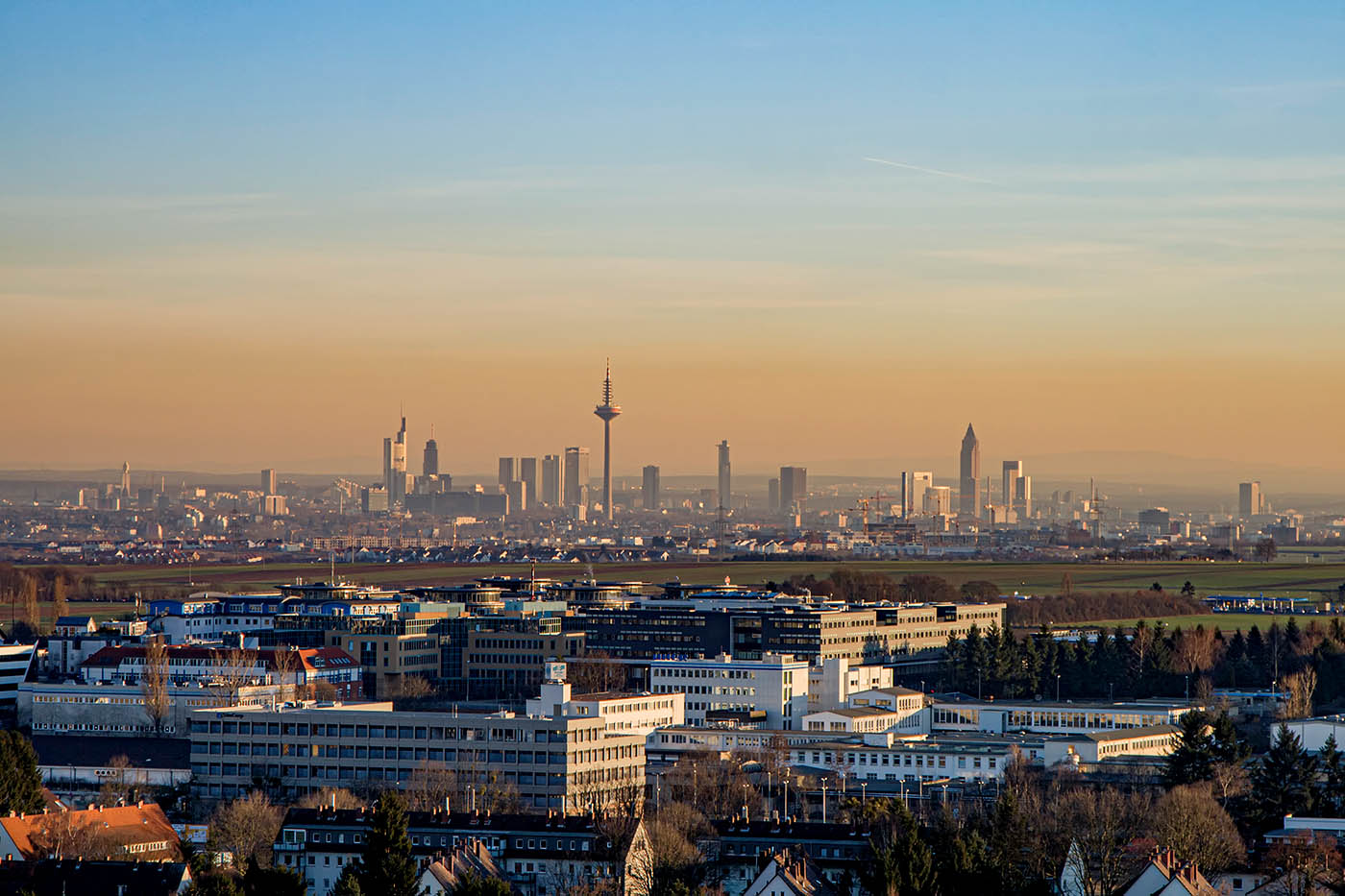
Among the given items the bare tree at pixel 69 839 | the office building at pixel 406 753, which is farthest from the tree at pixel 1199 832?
the bare tree at pixel 69 839

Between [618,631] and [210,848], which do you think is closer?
[210,848]

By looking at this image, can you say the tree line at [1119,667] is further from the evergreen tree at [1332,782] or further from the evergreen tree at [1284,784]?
the evergreen tree at [1284,784]

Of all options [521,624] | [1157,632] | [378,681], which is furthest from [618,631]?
[1157,632]

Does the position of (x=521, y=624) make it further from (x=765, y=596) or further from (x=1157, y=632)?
(x=1157, y=632)

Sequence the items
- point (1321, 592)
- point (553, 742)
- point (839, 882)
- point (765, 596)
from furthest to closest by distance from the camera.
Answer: point (1321, 592) < point (765, 596) < point (553, 742) < point (839, 882)

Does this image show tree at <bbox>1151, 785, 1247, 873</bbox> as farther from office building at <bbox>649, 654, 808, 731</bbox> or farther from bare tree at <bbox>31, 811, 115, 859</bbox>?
office building at <bbox>649, 654, 808, 731</bbox>
